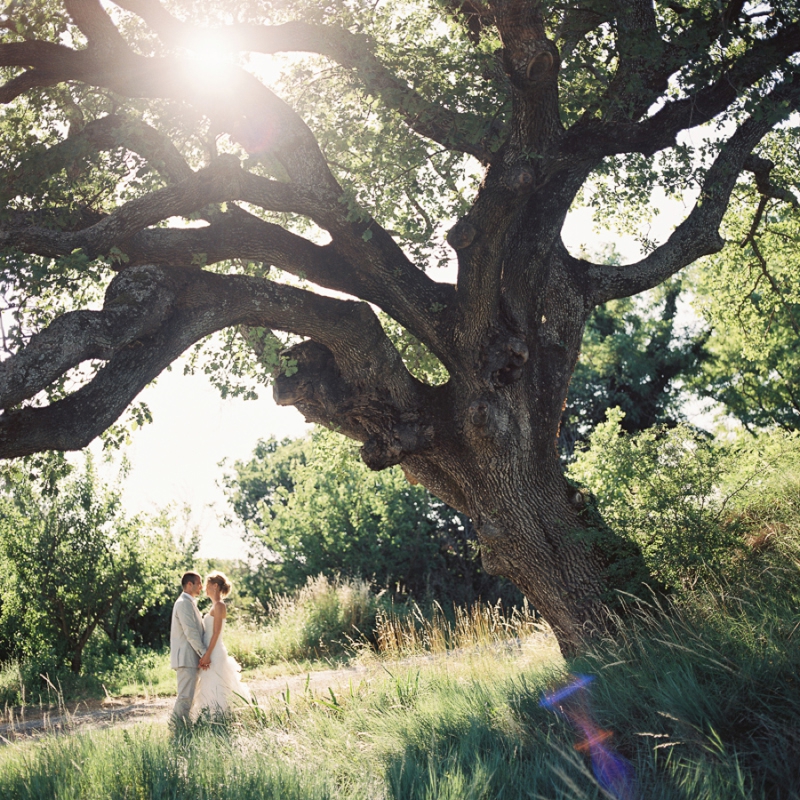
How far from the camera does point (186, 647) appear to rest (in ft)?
29.7

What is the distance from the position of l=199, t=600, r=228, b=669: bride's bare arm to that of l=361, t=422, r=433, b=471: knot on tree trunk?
8.91 ft

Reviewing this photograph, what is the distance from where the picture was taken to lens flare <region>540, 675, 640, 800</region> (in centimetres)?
434

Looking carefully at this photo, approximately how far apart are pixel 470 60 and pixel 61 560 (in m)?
11.2

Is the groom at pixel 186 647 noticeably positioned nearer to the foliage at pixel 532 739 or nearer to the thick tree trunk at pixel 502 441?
the foliage at pixel 532 739

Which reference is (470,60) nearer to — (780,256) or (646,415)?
(780,256)

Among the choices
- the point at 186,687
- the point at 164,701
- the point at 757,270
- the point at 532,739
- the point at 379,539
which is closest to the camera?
the point at 532,739

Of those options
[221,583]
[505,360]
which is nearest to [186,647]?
[221,583]

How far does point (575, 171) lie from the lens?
800 centimetres

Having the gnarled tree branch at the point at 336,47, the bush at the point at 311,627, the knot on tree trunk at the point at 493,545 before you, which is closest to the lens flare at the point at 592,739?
the knot on tree trunk at the point at 493,545

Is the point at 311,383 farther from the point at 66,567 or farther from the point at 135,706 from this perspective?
the point at 66,567

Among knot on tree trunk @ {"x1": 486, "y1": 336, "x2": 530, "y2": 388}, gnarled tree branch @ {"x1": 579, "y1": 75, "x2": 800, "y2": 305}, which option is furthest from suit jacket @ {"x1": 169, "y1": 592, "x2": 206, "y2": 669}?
gnarled tree branch @ {"x1": 579, "y1": 75, "x2": 800, "y2": 305}

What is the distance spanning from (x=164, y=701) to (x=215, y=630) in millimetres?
4271

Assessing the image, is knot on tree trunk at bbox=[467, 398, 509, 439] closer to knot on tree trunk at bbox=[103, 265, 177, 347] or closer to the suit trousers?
knot on tree trunk at bbox=[103, 265, 177, 347]

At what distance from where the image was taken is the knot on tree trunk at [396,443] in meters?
7.82
